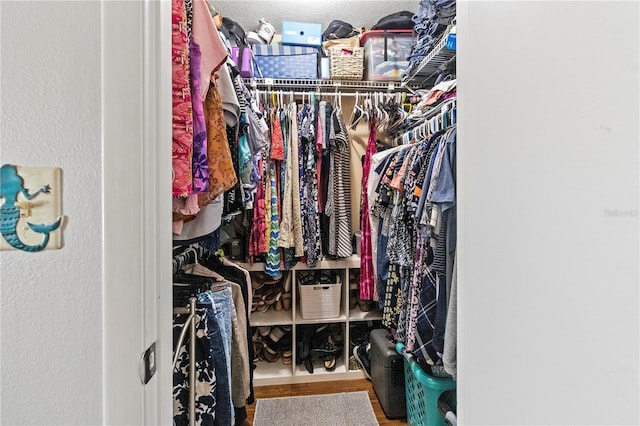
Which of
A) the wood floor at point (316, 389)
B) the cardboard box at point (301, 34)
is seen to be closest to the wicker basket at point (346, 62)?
the cardboard box at point (301, 34)

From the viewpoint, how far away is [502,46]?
1.70 feet

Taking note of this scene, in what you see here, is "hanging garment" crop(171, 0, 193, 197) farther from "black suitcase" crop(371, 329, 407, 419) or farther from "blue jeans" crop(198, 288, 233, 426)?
"black suitcase" crop(371, 329, 407, 419)

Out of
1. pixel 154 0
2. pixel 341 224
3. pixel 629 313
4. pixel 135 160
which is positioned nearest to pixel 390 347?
pixel 341 224

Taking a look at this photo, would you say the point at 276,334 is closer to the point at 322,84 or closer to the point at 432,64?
the point at 322,84

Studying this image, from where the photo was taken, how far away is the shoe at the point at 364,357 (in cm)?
204

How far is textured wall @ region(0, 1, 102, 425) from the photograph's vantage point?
→ 0.43 m

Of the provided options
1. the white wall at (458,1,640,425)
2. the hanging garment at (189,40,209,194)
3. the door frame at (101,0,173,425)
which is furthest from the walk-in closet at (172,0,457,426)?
the white wall at (458,1,640,425)

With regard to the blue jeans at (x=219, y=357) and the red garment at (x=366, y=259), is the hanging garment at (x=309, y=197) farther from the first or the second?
the blue jeans at (x=219, y=357)

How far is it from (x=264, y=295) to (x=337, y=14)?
6.33ft

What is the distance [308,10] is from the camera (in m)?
1.99

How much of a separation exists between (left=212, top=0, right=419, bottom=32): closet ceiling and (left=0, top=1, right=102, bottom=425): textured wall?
1.76 meters

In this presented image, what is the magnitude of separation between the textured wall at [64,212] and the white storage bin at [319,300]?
1.63 m

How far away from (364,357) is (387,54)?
1.97 meters

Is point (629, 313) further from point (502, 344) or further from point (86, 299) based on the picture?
point (86, 299)
